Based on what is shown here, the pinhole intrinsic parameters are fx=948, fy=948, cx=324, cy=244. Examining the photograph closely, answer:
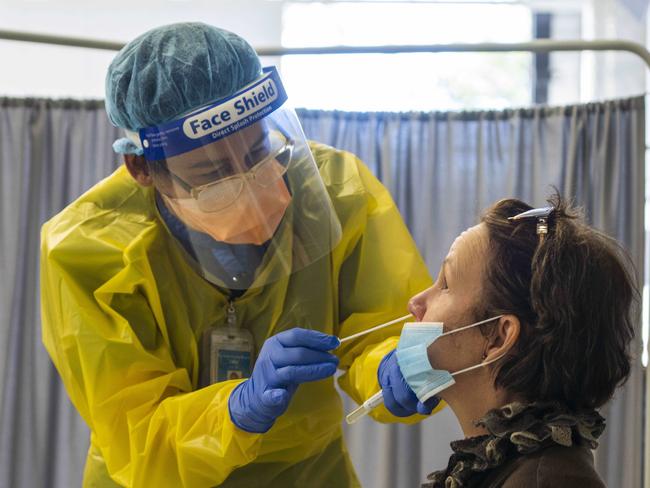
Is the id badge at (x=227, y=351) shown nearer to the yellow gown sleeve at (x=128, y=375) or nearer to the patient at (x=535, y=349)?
the yellow gown sleeve at (x=128, y=375)

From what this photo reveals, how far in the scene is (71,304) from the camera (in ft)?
5.83

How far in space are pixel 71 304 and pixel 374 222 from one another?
62 cm

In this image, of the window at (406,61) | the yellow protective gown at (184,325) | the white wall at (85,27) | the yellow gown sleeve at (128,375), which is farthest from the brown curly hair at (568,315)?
the white wall at (85,27)

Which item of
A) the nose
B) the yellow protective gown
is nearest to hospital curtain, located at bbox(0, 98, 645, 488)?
the yellow protective gown

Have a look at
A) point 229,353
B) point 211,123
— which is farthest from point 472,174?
point 211,123

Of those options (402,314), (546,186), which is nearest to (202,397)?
(402,314)

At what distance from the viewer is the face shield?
1649mm

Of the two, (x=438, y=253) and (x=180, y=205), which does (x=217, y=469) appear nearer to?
(x=180, y=205)

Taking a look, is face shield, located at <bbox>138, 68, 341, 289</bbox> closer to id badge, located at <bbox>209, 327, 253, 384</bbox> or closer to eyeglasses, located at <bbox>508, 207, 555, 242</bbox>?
id badge, located at <bbox>209, 327, 253, 384</bbox>

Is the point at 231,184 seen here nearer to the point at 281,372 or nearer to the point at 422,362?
the point at 281,372

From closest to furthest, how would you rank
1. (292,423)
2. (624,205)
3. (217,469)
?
(217,469) < (292,423) < (624,205)

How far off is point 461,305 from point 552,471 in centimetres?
32

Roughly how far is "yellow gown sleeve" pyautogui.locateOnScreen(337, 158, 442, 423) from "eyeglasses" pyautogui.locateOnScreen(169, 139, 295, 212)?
279 millimetres

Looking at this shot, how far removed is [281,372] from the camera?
158 cm
